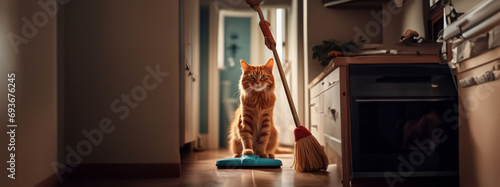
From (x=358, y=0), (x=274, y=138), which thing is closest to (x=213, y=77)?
(x=274, y=138)

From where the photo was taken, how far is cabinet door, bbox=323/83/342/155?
2035mm

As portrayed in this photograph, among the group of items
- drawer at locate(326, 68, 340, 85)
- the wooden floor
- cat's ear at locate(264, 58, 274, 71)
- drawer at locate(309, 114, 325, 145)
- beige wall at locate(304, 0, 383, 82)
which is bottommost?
the wooden floor

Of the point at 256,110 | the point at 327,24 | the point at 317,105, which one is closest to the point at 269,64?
the point at 256,110

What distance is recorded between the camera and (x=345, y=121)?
6.41 ft

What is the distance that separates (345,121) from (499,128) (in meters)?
0.67

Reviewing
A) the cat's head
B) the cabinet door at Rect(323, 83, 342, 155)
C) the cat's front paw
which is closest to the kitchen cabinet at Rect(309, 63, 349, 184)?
the cabinet door at Rect(323, 83, 342, 155)

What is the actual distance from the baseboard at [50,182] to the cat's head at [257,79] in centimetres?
139

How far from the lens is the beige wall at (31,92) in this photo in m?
1.42

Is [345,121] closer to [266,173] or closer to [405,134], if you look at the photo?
[405,134]

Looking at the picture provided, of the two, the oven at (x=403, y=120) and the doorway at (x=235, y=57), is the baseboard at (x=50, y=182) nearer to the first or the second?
the oven at (x=403, y=120)

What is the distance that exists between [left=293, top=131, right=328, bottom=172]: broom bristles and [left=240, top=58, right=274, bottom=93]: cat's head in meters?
0.66

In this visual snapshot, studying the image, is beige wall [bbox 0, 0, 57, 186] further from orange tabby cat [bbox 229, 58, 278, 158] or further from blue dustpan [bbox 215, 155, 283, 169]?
orange tabby cat [bbox 229, 58, 278, 158]

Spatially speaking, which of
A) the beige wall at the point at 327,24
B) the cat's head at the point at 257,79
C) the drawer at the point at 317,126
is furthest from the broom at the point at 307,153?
the beige wall at the point at 327,24

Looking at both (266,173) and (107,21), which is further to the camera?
(266,173)
